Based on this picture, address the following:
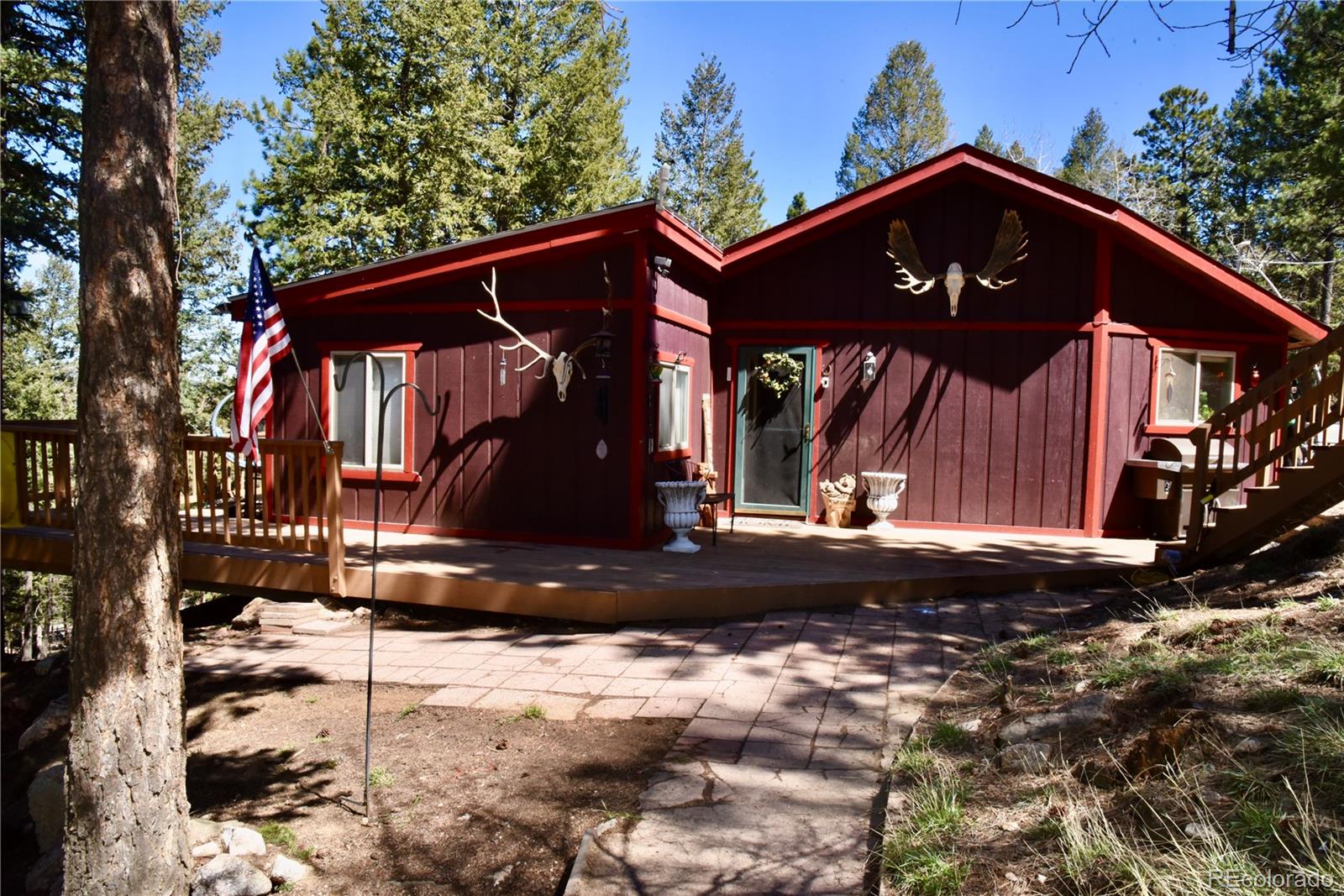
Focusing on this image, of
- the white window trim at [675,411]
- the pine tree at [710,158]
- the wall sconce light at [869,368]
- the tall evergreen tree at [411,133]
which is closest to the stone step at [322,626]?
the white window trim at [675,411]

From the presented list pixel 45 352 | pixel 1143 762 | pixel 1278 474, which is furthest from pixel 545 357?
pixel 45 352

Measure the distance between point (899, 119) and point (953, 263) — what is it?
28.5 metres

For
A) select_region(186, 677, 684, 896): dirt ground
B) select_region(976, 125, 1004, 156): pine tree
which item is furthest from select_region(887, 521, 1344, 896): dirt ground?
select_region(976, 125, 1004, 156): pine tree

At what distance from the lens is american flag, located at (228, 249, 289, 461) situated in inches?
228

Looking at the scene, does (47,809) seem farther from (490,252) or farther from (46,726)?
(490,252)

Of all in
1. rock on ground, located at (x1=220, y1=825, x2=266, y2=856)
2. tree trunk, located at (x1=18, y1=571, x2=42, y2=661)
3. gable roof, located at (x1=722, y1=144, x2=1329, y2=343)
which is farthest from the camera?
tree trunk, located at (x1=18, y1=571, x2=42, y2=661)

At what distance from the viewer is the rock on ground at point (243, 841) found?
135 inches

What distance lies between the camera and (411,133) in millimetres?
19359

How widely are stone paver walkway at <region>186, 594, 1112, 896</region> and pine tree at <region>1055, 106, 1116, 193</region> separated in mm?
34819

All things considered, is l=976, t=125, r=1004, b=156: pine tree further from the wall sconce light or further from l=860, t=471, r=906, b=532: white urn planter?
l=860, t=471, r=906, b=532: white urn planter

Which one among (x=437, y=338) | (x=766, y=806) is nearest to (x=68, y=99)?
(x=437, y=338)

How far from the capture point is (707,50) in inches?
1283

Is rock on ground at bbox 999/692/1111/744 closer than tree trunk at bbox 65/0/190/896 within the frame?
No

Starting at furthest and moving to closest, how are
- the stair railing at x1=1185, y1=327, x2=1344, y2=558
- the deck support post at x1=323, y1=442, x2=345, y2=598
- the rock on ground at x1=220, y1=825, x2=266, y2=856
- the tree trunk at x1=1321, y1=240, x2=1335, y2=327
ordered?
1. the tree trunk at x1=1321, y1=240, x2=1335, y2=327
2. the deck support post at x1=323, y1=442, x2=345, y2=598
3. the stair railing at x1=1185, y1=327, x2=1344, y2=558
4. the rock on ground at x1=220, y1=825, x2=266, y2=856
